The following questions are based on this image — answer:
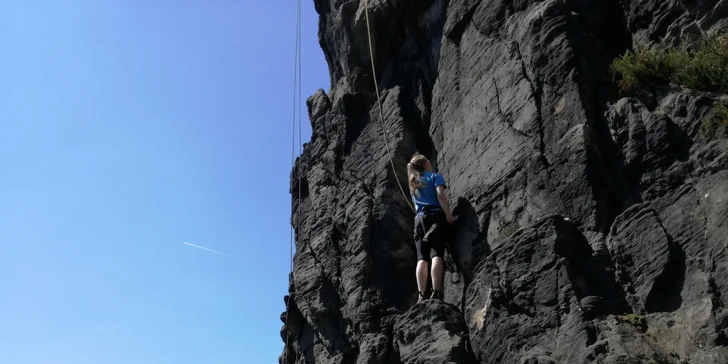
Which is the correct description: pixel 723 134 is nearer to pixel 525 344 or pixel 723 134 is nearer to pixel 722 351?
pixel 722 351

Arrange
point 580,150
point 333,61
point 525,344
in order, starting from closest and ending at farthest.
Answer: point 525,344 < point 580,150 < point 333,61

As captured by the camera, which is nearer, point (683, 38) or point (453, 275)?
point (683, 38)

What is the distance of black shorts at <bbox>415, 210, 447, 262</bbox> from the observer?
40.8ft

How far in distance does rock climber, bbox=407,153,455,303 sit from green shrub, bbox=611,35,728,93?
3.77m

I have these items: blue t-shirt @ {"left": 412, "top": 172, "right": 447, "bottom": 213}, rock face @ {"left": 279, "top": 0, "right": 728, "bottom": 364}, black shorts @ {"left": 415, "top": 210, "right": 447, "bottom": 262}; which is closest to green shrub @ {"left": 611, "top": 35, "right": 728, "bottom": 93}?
rock face @ {"left": 279, "top": 0, "right": 728, "bottom": 364}

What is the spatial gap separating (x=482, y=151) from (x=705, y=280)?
17.2 feet

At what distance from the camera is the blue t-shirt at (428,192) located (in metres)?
12.9

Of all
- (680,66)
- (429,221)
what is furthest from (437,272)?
(680,66)

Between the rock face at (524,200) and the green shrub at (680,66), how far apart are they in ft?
0.80

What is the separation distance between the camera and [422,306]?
1146 cm

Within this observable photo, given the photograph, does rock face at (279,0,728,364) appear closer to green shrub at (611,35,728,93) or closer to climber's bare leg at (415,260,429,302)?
green shrub at (611,35,728,93)

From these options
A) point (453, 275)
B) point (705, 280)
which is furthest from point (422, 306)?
point (705, 280)

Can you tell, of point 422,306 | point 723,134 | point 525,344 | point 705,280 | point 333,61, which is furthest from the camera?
point 333,61

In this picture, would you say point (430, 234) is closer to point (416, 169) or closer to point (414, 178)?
point (414, 178)
